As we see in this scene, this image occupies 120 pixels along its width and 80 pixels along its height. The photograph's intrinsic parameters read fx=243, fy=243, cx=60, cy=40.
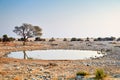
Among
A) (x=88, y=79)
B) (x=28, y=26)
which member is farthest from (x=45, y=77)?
(x=28, y=26)

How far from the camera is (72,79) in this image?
60.7 ft

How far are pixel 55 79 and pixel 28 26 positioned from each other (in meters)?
70.2

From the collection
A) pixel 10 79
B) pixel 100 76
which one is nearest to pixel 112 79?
pixel 100 76

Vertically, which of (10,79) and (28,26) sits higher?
(28,26)

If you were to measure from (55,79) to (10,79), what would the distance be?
3.39 m

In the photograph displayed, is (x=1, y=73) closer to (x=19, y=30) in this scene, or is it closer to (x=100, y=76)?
(x=100, y=76)

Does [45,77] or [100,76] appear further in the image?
[45,77]

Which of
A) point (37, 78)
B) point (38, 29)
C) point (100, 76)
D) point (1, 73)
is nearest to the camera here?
point (100, 76)

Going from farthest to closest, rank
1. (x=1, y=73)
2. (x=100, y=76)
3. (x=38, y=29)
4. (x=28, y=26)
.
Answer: (x=38, y=29)
(x=28, y=26)
(x=1, y=73)
(x=100, y=76)

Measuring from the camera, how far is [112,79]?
17500 millimetres

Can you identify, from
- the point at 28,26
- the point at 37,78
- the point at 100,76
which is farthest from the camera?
the point at 28,26

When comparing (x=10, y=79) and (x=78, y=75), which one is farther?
(x=78, y=75)

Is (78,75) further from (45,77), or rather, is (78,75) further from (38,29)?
(38,29)

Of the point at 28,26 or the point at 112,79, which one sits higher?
the point at 28,26
